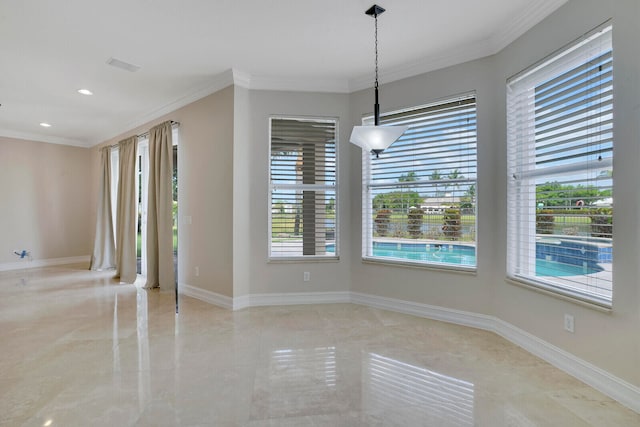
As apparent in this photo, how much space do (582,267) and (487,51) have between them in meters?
2.11

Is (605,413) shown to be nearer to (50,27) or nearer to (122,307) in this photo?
(122,307)

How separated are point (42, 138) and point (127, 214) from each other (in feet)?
10.1

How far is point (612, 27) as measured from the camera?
82.4 inches

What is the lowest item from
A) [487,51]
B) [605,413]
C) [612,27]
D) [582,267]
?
[605,413]

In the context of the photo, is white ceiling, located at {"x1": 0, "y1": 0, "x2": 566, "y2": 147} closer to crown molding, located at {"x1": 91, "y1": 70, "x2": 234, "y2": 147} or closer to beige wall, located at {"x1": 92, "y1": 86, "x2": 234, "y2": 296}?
crown molding, located at {"x1": 91, "y1": 70, "x2": 234, "y2": 147}

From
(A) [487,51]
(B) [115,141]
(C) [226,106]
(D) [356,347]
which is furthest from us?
(B) [115,141]

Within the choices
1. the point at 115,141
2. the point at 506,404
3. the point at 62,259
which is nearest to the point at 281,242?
the point at 506,404

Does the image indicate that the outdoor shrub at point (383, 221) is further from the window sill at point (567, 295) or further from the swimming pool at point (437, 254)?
the window sill at point (567, 295)

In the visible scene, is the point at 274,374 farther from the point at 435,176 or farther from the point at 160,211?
the point at 160,211

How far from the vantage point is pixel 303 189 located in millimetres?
4078

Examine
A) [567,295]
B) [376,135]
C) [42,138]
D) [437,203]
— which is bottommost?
[567,295]

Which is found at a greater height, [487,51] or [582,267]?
[487,51]

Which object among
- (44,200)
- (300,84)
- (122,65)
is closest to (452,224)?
(300,84)

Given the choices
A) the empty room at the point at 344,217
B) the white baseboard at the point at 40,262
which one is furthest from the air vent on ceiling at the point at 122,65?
the white baseboard at the point at 40,262
